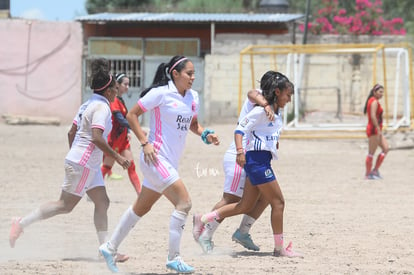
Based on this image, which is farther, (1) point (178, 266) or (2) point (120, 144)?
(2) point (120, 144)

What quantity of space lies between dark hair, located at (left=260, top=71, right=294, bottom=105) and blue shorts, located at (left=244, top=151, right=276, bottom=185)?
1.53 ft

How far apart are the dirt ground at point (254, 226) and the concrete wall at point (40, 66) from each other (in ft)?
22.5

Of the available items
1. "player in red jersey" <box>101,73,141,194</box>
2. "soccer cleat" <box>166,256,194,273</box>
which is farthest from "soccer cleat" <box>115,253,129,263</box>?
"player in red jersey" <box>101,73,141,194</box>

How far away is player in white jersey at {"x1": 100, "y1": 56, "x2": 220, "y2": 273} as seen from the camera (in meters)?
6.44

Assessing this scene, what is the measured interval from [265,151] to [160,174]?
1.23m

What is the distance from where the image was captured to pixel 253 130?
7.28 metres

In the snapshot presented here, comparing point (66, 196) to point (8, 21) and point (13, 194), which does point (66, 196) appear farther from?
point (8, 21)

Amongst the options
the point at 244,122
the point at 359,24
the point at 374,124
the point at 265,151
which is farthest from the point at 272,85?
the point at 359,24

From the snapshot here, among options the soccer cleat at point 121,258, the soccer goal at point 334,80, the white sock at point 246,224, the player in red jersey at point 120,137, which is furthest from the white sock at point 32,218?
the soccer goal at point 334,80

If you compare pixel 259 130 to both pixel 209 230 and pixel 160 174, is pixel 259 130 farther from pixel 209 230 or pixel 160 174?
pixel 160 174

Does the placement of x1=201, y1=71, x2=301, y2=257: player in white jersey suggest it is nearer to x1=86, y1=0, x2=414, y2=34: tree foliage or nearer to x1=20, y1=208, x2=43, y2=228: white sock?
x1=20, y1=208, x2=43, y2=228: white sock

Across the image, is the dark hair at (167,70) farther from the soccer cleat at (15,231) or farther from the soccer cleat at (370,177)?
the soccer cleat at (370,177)

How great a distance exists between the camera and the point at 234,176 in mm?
7648

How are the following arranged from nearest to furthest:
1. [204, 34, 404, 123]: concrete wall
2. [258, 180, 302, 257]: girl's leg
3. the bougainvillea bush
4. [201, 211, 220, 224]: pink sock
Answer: [258, 180, 302, 257]: girl's leg
[201, 211, 220, 224]: pink sock
[204, 34, 404, 123]: concrete wall
the bougainvillea bush
